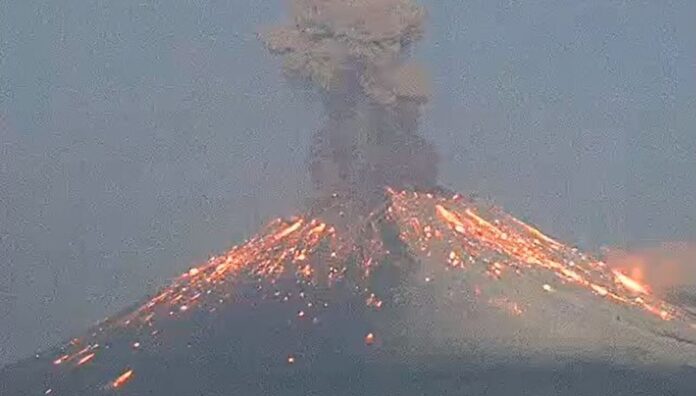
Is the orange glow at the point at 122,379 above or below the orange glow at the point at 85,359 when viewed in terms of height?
below

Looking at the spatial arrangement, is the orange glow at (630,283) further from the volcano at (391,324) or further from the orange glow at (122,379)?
the orange glow at (122,379)

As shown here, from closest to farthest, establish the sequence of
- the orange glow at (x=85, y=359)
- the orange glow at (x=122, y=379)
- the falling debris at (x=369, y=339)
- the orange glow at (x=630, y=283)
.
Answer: the orange glow at (x=122, y=379) → the falling debris at (x=369, y=339) → the orange glow at (x=85, y=359) → the orange glow at (x=630, y=283)

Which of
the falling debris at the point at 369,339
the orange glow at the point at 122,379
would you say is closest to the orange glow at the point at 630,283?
the falling debris at the point at 369,339

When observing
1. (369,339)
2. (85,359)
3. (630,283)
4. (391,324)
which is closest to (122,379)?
(85,359)

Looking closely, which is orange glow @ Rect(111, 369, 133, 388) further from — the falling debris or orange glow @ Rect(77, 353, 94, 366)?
the falling debris

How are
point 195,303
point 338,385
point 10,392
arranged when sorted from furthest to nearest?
1. point 195,303
2. point 10,392
3. point 338,385

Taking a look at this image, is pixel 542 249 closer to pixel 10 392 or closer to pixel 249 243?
pixel 249 243

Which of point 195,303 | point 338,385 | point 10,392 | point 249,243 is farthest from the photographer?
point 249,243

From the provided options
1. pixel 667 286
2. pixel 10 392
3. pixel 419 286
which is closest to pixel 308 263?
pixel 419 286
